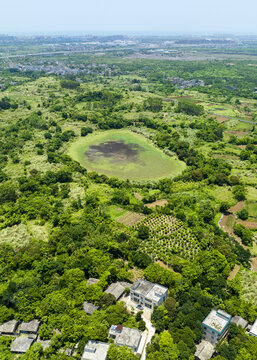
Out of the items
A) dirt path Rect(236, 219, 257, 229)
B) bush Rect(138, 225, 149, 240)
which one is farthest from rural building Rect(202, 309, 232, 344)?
Result: dirt path Rect(236, 219, 257, 229)

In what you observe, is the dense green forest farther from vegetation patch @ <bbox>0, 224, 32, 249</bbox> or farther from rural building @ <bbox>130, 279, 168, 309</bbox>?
rural building @ <bbox>130, 279, 168, 309</bbox>

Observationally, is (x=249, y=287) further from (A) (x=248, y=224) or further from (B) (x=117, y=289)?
(B) (x=117, y=289)

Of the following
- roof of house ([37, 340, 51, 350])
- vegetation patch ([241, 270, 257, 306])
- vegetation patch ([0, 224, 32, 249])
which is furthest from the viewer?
vegetation patch ([0, 224, 32, 249])

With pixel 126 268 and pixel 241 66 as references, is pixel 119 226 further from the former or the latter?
pixel 241 66

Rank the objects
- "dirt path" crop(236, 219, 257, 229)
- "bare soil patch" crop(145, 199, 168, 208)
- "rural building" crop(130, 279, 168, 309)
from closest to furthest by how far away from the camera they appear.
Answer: "rural building" crop(130, 279, 168, 309), "dirt path" crop(236, 219, 257, 229), "bare soil patch" crop(145, 199, 168, 208)

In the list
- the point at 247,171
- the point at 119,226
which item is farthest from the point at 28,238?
the point at 247,171

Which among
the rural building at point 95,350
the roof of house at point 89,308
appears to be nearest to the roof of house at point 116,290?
the roof of house at point 89,308
